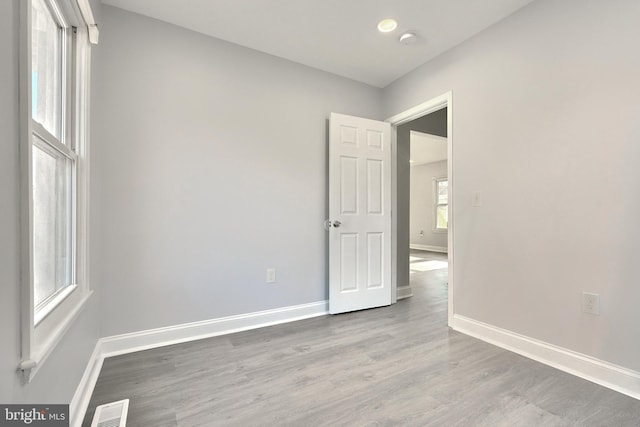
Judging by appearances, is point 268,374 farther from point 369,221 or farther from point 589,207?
point 589,207

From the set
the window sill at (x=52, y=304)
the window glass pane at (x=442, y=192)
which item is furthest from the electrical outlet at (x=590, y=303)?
the window glass pane at (x=442, y=192)

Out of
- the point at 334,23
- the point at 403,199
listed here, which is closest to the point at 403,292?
the point at 403,199

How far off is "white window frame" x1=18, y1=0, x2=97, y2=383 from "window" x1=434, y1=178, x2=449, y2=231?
814 centimetres

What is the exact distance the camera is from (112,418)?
54.9 inches

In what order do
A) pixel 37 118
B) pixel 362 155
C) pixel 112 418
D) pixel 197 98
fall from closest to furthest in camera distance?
pixel 37 118 < pixel 112 418 < pixel 197 98 < pixel 362 155

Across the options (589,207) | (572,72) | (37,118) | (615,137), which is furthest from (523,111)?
(37,118)

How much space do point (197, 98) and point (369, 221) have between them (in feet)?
6.53

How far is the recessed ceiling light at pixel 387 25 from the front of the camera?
A: 227 centimetres

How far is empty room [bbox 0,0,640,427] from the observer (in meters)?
1.38

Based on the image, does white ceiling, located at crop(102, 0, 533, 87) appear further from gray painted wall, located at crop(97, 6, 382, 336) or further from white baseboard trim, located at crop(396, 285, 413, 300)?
white baseboard trim, located at crop(396, 285, 413, 300)

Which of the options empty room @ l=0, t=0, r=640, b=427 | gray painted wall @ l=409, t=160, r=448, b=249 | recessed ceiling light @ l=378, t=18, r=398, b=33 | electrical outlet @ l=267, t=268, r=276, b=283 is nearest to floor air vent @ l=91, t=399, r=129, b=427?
empty room @ l=0, t=0, r=640, b=427

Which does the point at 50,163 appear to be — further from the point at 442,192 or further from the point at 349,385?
the point at 442,192

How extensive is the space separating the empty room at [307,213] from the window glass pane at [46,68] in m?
0.02

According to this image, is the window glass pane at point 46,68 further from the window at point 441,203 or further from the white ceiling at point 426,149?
the window at point 441,203
